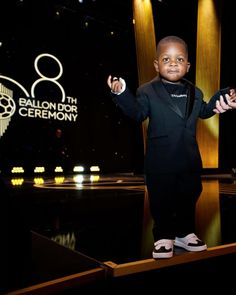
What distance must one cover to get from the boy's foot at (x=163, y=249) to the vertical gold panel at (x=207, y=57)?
21.6ft

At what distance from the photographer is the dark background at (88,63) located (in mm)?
7203

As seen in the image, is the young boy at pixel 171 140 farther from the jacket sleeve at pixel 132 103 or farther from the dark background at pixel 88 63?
the dark background at pixel 88 63

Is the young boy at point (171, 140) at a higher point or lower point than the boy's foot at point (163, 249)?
higher

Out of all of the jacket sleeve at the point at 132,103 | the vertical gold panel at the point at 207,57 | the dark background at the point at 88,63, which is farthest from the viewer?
the vertical gold panel at the point at 207,57

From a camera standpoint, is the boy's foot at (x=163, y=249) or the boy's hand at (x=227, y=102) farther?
the boy's hand at (x=227, y=102)

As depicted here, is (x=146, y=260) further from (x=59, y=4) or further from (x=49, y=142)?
(x=59, y=4)

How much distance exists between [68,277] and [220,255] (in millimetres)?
656

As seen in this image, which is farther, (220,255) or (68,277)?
(220,255)

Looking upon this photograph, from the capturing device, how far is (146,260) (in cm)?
115

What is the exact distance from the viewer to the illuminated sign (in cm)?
696

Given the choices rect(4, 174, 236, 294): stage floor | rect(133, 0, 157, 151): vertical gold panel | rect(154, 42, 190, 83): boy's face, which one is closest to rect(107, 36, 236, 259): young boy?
rect(154, 42, 190, 83): boy's face

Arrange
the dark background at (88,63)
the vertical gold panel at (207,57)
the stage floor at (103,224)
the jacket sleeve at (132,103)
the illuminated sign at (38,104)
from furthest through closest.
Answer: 1. the vertical gold panel at (207,57)
2. the dark background at (88,63)
3. the illuminated sign at (38,104)
4. the jacket sleeve at (132,103)
5. the stage floor at (103,224)

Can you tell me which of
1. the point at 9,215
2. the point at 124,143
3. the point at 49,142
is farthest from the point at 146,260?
the point at 124,143

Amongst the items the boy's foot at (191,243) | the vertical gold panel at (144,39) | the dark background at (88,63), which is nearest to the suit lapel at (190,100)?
the boy's foot at (191,243)
